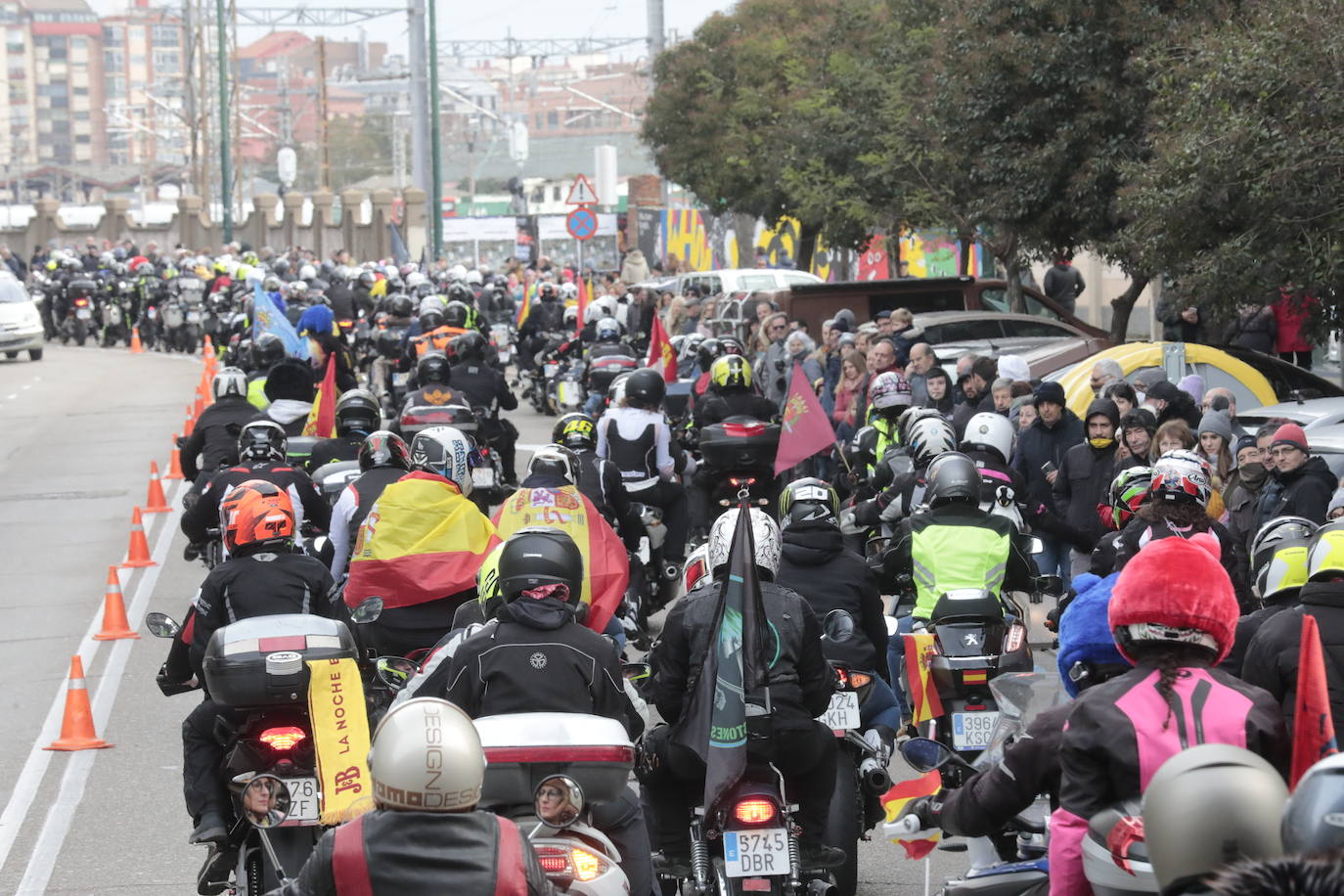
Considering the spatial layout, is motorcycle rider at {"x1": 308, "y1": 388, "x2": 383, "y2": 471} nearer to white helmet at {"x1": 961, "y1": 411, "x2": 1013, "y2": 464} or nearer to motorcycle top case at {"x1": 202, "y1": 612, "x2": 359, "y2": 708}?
white helmet at {"x1": 961, "y1": 411, "x2": 1013, "y2": 464}

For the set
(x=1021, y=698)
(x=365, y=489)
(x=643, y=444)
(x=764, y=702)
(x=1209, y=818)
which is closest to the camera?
(x=1209, y=818)

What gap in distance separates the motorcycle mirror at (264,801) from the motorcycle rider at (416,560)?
1848 millimetres

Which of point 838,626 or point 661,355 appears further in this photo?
point 661,355

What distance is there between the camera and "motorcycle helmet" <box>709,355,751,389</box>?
14492mm

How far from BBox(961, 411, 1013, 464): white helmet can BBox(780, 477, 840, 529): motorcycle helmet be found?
326 centimetres

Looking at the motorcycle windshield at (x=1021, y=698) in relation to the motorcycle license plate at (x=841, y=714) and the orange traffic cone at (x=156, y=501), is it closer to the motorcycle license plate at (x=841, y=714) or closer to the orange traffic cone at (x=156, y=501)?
the motorcycle license plate at (x=841, y=714)

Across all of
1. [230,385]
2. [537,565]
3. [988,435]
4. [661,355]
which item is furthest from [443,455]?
[661,355]

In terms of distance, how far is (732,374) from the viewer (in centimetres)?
1450

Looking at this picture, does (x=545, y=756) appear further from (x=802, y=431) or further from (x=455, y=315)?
(x=455, y=315)

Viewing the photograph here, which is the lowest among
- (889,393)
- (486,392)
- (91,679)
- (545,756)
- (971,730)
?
(91,679)

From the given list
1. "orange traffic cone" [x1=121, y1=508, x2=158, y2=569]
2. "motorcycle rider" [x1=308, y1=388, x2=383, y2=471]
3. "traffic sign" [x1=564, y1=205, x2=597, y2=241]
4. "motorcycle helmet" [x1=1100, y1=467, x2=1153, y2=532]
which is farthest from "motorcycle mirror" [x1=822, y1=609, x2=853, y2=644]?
"traffic sign" [x1=564, y1=205, x2=597, y2=241]

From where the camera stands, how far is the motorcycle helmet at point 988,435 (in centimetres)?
1141

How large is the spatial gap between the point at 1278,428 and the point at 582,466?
12.8 feet

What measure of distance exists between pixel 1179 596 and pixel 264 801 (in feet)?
10.6
